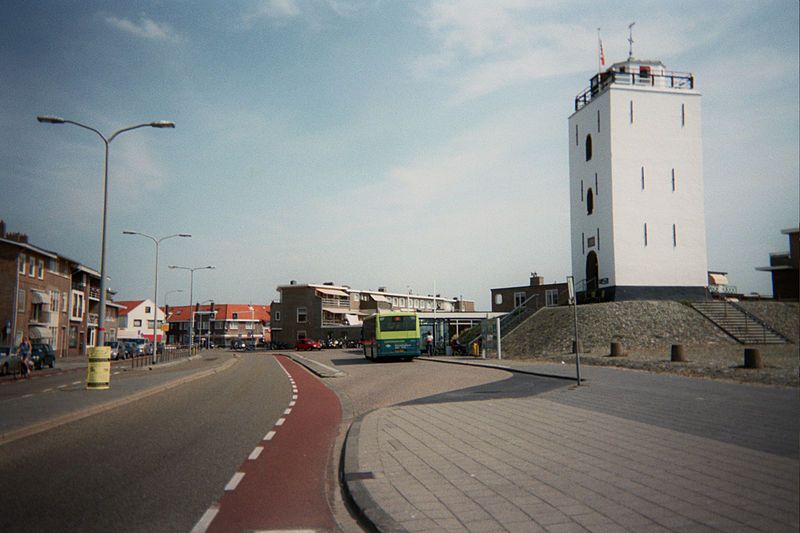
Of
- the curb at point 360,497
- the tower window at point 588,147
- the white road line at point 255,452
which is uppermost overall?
the tower window at point 588,147

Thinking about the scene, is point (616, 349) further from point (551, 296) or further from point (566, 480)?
point (551, 296)

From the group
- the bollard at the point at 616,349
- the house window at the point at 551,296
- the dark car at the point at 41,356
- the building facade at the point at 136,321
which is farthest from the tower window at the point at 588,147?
the building facade at the point at 136,321

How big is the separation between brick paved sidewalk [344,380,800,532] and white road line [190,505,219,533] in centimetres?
133

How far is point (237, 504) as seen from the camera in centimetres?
575

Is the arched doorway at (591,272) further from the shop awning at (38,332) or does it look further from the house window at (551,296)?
the shop awning at (38,332)

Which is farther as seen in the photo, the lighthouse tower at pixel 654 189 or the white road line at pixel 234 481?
the lighthouse tower at pixel 654 189

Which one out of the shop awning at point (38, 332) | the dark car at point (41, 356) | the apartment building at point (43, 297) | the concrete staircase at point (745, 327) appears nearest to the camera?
the concrete staircase at point (745, 327)

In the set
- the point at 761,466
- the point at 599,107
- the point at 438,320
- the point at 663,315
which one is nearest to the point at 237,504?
the point at 761,466

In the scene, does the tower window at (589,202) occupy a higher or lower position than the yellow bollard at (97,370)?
higher

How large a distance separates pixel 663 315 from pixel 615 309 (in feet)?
9.08

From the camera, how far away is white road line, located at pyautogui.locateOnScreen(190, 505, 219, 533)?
4961 millimetres

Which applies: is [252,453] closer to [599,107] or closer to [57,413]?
[57,413]

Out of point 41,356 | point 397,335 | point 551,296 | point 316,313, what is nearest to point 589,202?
point 397,335

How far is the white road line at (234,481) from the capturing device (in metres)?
6.39
